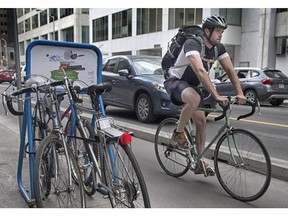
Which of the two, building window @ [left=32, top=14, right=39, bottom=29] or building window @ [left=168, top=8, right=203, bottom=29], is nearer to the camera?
building window @ [left=168, top=8, right=203, bottom=29]

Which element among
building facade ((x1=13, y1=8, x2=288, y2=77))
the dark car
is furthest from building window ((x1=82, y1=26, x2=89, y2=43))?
the dark car

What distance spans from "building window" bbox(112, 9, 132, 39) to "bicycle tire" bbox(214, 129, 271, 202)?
3003 cm

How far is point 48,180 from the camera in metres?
3.05

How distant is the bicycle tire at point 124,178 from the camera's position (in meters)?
2.64

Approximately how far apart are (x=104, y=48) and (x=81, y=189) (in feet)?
120

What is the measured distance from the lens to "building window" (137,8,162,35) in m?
29.2

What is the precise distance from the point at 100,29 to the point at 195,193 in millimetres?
37380

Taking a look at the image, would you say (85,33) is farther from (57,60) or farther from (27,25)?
(57,60)

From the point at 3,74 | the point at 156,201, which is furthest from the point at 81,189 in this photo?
the point at 3,74

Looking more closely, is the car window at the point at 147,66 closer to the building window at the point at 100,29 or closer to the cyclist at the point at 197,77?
the cyclist at the point at 197,77

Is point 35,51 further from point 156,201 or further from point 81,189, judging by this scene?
point 156,201

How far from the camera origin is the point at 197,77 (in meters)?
3.82

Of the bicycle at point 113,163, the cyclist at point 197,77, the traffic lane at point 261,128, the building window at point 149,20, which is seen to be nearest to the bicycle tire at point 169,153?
the cyclist at point 197,77

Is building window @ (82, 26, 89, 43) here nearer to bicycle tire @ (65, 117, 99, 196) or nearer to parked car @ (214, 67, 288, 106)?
parked car @ (214, 67, 288, 106)
